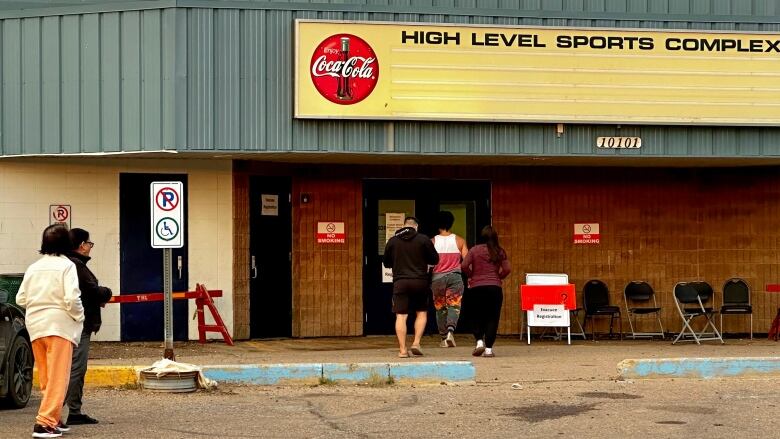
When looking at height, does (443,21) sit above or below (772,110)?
above

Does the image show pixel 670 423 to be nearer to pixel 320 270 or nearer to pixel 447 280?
pixel 447 280

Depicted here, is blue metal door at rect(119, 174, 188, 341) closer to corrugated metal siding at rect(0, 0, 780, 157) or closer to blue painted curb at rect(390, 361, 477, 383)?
corrugated metal siding at rect(0, 0, 780, 157)

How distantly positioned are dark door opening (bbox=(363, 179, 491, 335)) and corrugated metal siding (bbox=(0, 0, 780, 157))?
252 centimetres

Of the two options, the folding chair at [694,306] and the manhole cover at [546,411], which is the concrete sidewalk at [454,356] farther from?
the manhole cover at [546,411]

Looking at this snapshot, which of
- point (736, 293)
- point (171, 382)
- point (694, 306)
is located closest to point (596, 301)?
point (694, 306)

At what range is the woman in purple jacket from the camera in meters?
16.2

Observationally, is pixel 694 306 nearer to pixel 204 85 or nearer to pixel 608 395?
pixel 608 395

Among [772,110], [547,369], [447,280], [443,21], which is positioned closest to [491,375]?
[547,369]

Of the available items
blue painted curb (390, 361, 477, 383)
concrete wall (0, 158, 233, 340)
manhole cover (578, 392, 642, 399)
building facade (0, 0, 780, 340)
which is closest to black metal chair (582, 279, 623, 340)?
building facade (0, 0, 780, 340)

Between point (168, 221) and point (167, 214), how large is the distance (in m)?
0.10

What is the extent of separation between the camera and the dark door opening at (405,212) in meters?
19.8

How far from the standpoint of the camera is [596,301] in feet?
65.8

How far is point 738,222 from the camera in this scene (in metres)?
20.6

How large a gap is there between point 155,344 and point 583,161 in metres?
6.97
